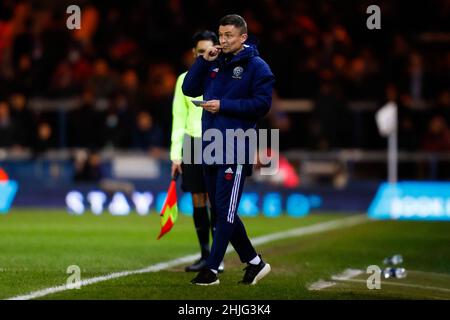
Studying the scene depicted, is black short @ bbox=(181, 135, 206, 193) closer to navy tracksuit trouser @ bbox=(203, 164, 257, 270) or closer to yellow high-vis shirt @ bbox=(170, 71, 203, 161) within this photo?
yellow high-vis shirt @ bbox=(170, 71, 203, 161)

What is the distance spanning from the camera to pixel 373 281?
10.7 meters

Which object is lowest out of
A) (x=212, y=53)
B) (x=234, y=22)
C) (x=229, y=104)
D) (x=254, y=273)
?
(x=254, y=273)

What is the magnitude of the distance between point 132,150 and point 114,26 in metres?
3.02

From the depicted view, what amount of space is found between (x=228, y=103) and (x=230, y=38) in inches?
22.4

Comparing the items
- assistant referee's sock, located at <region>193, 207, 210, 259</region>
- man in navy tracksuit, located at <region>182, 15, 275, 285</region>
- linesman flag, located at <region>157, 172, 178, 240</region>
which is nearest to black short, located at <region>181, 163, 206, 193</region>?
linesman flag, located at <region>157, 172, 178, 240</region>

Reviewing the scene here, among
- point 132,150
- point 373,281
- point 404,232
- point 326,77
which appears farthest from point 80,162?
point 373,281

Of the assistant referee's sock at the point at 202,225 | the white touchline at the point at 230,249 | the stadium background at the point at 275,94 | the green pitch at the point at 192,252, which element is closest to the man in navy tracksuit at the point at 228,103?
the green pitch at the point at 192,252

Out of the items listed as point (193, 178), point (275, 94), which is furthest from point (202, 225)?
point (275, 94)

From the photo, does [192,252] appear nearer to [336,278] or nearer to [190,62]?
[336,278]

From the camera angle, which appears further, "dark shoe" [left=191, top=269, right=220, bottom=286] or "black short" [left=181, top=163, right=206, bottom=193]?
"black short" [left=181, top=163, right=206, bottom=193]

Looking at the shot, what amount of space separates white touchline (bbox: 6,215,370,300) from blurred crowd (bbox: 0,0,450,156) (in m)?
2.31

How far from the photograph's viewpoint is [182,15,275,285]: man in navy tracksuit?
9.98 m

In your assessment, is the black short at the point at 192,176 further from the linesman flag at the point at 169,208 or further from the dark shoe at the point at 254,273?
the dark shoe at the point at 254,273

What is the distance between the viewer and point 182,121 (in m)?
11.5
